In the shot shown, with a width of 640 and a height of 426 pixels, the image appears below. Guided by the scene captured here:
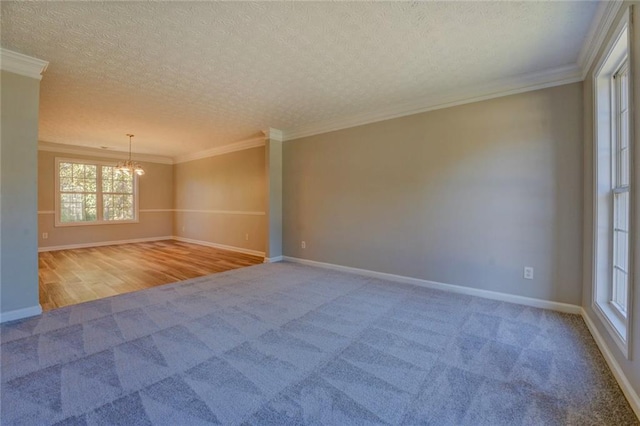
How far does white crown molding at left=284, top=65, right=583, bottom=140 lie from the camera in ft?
9.04

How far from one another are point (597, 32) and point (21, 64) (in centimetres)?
500

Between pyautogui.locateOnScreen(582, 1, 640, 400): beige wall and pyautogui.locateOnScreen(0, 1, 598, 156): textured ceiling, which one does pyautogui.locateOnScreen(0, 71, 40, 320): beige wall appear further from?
pyautogui.locateOnScreen(582, 1, 640, 400): beige wall

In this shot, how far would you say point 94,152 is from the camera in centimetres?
684

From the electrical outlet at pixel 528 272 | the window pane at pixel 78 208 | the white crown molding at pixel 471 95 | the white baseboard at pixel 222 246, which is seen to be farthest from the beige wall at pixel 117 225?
the electrical outlet at pixel 528 272

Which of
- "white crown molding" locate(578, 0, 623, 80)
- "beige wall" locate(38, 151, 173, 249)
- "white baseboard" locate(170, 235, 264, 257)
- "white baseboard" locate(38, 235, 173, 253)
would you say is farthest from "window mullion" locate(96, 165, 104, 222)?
"white crown molding" locate(578, 0, 623, 80)

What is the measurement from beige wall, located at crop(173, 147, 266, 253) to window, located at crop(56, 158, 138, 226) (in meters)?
1.23

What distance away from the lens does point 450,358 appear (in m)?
1.96

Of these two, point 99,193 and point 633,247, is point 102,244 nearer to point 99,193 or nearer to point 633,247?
point 99,193

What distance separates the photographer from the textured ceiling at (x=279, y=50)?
6.48 feet

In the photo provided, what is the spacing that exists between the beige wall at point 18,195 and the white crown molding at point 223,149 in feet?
11.6

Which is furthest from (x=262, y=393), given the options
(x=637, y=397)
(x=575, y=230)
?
(x=575, y=230)

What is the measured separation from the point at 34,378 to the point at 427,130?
4309 millimetres

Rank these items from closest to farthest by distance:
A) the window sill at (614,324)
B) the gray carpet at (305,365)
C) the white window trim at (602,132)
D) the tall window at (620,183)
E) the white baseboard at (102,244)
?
the gray carpet at (305,365)
the window sill at (614,324)
the white window trim at (602,132)
the tall window at (620,183)
the white baseboard at (102,244)

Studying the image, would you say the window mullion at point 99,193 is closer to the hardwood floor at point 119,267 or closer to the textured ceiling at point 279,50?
the hardwood floor at point 119,267
